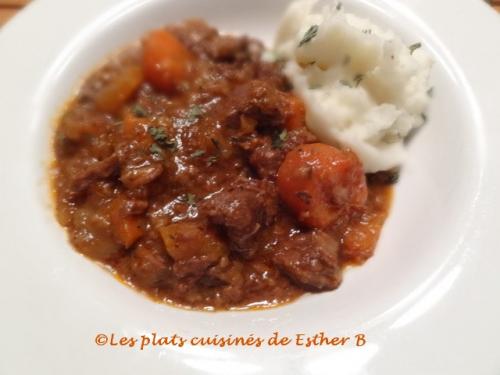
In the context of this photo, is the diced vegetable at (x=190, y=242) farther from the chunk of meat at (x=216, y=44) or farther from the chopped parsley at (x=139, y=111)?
the chunk of meat at (x=216, y=44)

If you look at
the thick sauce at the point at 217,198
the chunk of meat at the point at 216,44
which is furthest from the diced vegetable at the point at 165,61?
the thick sauce at the point at 217,198

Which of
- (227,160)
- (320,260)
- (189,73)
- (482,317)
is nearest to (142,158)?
(227,160)

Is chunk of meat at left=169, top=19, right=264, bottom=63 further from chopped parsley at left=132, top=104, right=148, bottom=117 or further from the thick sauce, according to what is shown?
chopped parsley at left=132, top=104, right=148, bottom=117

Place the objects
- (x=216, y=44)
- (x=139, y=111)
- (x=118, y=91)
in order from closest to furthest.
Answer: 1. (x=139, y=111)
2. (x=118, y=91)
3. (x=216, y=44)

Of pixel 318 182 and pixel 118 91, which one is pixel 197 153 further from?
pixel 118 91

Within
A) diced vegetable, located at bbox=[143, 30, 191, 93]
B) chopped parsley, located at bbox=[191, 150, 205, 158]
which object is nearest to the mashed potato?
chopped parsley, located at bbox=[191, 150, 205, 158]

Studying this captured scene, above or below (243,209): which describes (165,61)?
above

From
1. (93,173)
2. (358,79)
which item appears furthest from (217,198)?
(358,79)
